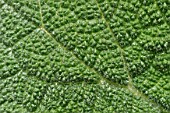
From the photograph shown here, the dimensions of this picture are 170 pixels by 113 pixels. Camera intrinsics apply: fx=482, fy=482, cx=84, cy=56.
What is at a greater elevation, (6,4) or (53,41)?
(6,4)

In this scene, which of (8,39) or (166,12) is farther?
(8,39)

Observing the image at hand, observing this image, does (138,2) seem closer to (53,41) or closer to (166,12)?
(166,12)

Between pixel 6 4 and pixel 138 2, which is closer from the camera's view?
pixel 138 2

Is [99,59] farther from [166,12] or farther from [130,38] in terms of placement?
[166,12]

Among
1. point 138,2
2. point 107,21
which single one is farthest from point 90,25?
point 138,2

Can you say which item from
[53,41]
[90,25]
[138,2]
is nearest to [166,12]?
[138,2]

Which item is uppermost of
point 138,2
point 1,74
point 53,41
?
point 138,2
